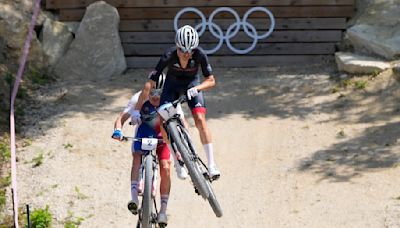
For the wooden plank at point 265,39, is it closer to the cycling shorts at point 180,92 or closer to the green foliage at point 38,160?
the green foliage at point 38,160

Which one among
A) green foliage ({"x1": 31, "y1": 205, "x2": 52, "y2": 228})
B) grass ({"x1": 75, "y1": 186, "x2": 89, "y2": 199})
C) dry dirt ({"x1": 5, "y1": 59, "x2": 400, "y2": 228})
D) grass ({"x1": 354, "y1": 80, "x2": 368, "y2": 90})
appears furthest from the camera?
grass ({"x1": 354, "y1": 80, "x2": 368, "y2": 90})

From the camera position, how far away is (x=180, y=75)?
9.20 metres

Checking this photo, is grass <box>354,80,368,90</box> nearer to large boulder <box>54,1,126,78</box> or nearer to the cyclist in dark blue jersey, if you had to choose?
large boulder <box>54,1,126,78</box>

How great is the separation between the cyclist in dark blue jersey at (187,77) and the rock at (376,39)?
22.6ft

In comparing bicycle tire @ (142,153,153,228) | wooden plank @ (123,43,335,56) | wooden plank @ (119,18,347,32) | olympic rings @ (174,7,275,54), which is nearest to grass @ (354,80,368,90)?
wooden plank @ (123,43,335,56)

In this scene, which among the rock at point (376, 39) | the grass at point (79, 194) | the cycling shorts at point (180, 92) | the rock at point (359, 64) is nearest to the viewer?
the cycling shorts at point (180, 92)

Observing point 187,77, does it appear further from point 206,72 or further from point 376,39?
point 376,39

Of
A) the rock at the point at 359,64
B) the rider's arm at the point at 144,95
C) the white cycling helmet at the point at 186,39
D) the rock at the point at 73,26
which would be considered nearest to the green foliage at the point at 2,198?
the rider's arm at the point at 144,95

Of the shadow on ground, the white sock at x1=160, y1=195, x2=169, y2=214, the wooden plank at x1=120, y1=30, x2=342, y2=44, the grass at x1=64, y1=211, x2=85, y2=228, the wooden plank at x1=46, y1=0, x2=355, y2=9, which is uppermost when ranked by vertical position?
the wooden plank at x1=46, y1=0, x2=355, y2=9

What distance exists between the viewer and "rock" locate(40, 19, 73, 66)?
15.9 meters

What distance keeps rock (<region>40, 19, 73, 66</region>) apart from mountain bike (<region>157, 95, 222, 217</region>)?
7.51m

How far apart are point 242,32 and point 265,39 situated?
48 centimetres

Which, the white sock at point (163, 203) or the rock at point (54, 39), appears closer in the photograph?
the white sock at point (163, 203)

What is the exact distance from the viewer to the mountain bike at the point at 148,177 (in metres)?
8.49
